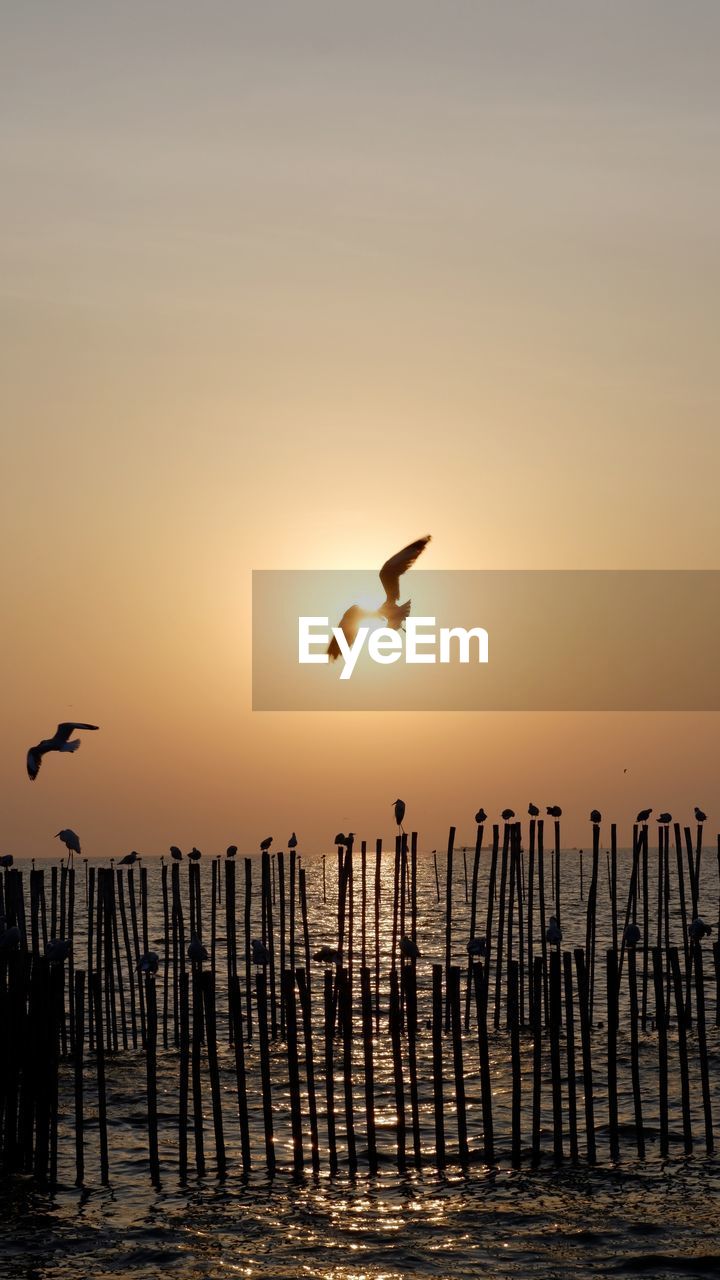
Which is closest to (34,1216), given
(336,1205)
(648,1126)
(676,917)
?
(336,1205)

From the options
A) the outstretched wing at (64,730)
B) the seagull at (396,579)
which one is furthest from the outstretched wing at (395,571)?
the outstretched wing at (64,730)

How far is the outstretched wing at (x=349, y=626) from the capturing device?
22.5 m

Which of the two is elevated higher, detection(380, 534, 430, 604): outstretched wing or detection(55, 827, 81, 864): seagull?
detection(380, 534, 430, 604): outstretched wing

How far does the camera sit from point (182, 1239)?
53.0 feet

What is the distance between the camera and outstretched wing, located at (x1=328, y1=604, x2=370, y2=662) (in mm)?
22469

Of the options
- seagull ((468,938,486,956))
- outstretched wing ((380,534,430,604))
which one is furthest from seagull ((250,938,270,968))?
outstretched wing ((380,534,430,604))

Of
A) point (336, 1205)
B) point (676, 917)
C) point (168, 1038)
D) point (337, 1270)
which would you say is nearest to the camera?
point (337, 1270)

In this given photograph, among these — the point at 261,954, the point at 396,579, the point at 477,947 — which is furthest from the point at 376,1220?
the point at 396,579

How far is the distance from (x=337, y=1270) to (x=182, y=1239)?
70.8 inches

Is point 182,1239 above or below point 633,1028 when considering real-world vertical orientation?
below

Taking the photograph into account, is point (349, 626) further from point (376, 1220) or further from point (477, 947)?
point (376, 1220)

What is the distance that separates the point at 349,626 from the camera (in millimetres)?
22750

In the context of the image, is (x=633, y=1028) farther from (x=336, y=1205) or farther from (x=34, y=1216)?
(x=34, y=1216)

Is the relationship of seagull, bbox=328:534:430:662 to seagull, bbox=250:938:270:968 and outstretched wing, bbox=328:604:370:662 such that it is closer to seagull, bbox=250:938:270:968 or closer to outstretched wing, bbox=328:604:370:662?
outstretched wing, bbox=328:604:370:662
